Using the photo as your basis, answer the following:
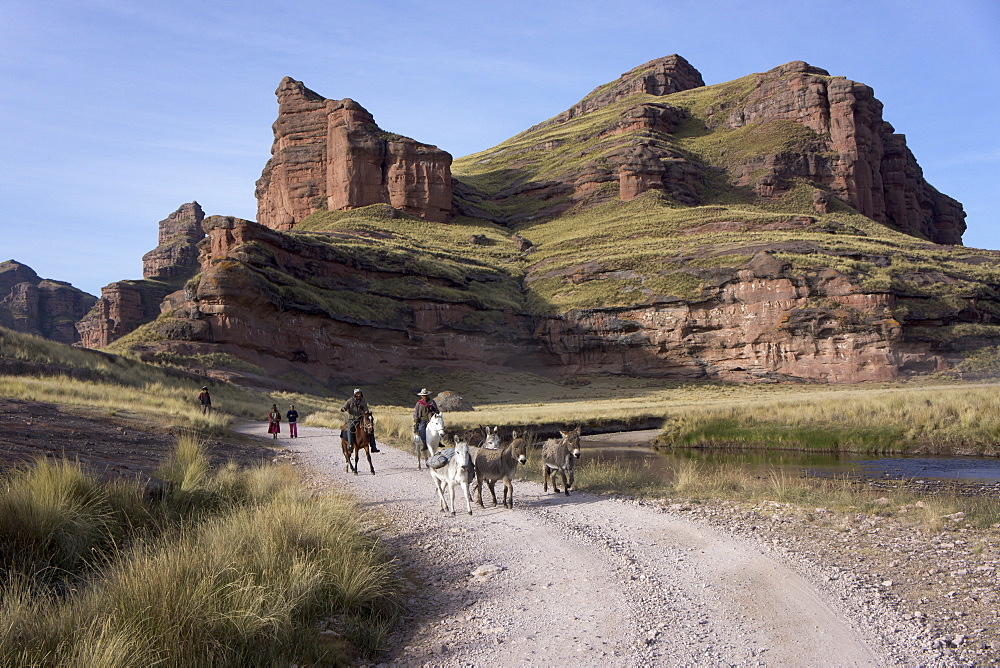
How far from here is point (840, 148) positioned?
94.0m

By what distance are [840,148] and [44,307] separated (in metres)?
163

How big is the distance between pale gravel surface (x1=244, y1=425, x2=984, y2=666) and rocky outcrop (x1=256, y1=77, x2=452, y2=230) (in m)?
92.8

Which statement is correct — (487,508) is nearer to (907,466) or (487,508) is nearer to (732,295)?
(907,466)

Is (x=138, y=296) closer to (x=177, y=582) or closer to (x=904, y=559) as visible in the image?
(x=177, y=582)

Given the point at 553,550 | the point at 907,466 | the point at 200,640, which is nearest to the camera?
the point at 200,640

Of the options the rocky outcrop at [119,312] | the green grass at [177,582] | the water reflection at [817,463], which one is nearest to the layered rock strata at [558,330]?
the water reflection at [817,463]

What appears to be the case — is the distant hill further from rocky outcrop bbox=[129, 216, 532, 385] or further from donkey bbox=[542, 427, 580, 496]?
donkey bbox=[542, 427, 580, 496]

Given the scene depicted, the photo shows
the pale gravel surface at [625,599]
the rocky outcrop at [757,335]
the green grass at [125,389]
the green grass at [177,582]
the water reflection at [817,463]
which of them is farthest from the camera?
the rocky outcrop at [757,335]

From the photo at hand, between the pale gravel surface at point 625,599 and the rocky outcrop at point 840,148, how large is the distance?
96.4 metres

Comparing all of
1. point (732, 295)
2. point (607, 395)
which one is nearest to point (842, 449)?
point (607, 395)

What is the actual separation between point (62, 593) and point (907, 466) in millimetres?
21071

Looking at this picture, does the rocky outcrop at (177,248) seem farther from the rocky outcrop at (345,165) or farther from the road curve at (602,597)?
the road curve at (602,597)

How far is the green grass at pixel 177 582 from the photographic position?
15.5ft

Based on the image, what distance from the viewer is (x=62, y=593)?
6.39m
